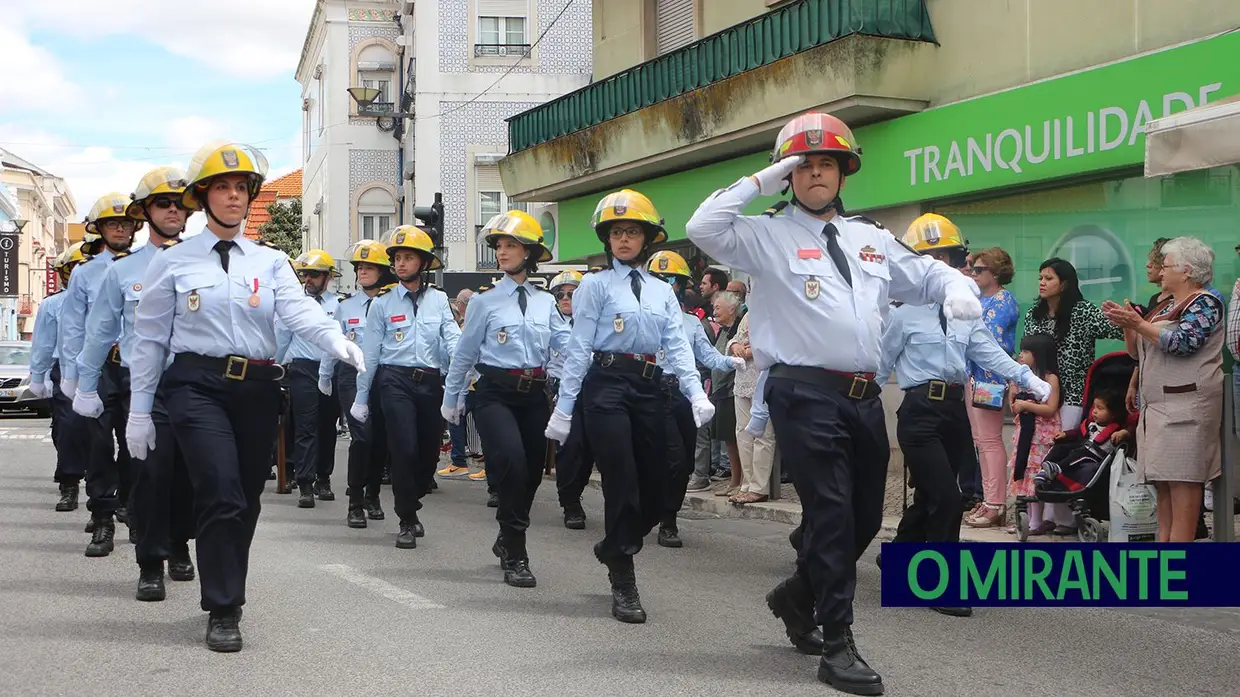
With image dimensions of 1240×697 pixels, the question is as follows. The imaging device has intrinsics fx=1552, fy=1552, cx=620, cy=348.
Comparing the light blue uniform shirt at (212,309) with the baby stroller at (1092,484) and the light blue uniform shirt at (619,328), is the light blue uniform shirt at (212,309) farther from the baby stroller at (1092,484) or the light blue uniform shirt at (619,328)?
the baby stroller at (1092,484)

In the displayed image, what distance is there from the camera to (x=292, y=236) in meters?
68.7

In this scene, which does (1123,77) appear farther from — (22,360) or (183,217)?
(22,360)

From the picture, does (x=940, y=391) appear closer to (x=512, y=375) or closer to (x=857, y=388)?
(x=857, y=388)

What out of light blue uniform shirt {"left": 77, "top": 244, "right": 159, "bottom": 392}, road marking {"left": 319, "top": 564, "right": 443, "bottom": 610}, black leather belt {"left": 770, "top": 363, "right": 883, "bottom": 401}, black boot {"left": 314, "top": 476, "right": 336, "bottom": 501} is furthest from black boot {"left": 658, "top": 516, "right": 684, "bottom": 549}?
black leather belt {"left": 770, "top": 363, "right": 883, "bottom": 401}

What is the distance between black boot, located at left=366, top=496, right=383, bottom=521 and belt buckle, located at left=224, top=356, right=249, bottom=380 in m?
5.31

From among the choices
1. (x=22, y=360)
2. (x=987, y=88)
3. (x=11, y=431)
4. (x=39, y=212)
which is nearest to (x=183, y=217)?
(x=987, y=88)

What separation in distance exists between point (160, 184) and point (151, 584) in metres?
2.49

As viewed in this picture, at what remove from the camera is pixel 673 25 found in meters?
22.9

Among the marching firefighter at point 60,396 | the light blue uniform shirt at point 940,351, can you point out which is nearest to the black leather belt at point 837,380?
the light blue uniform shirt at point 940,351

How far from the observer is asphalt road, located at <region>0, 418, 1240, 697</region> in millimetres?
6102

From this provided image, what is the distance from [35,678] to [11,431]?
20242 millimetres

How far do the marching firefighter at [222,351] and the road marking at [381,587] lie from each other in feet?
3.92

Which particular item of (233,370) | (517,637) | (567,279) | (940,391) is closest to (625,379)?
(517,637)

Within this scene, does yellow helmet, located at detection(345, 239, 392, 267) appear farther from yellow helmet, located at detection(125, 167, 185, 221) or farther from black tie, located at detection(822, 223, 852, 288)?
black tie, located at detection(822, 223, 852, 288)
